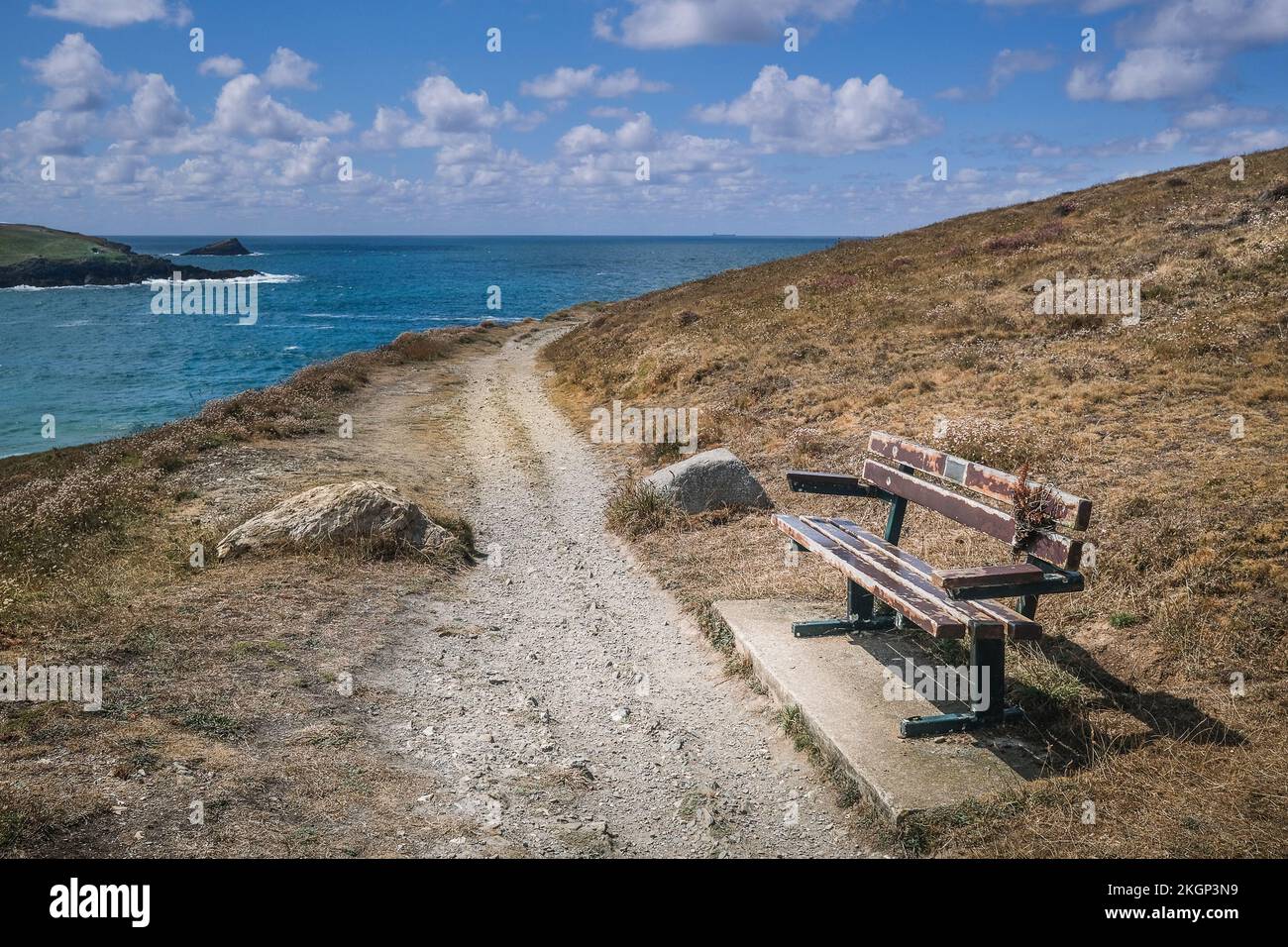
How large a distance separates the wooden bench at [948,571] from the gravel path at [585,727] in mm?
1026

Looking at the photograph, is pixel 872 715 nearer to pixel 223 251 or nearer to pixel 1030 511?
pixel 1030 511

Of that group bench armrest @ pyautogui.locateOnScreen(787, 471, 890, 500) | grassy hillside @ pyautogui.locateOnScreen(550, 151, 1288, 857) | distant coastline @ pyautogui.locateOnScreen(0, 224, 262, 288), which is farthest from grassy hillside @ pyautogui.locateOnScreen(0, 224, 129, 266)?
bench armrest @ pyautogui.locateOnScreen(787, 471, 890, 500)

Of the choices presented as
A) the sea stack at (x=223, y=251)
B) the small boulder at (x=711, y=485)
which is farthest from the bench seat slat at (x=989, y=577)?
the sea stack at (x=223, y=251)

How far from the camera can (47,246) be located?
13850 cm

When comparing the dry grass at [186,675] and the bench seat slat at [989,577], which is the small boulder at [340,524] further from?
the bench seat slat at [989,577]

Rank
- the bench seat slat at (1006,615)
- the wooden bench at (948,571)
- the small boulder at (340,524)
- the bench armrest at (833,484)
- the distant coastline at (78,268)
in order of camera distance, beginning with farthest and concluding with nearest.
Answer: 1. the distant coastline at (78,268)
2. the small boulder at (340,524)
3. the bench armrest at (833,484)
4. the wooden bench at (948,571)
5. the bench seat slat at (1006,615)

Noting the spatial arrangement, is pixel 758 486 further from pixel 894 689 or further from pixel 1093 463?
pixel 894 689

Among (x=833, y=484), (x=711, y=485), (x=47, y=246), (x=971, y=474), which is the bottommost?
(x=711, y=485)

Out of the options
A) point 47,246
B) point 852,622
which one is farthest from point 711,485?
point 47,246

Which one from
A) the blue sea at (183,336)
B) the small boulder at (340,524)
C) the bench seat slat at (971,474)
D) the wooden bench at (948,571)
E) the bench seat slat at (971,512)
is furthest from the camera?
the blue sea at (183,336)

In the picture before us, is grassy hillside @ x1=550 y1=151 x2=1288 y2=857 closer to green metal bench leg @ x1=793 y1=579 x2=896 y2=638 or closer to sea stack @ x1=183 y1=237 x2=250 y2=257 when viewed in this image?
green metal bench leg @ x1=793 y1=579 x2=896 y2=638

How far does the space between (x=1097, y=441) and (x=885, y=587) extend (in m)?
6.72

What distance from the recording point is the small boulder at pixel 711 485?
10789 mm

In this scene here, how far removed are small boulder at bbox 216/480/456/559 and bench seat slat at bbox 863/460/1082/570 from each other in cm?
537
